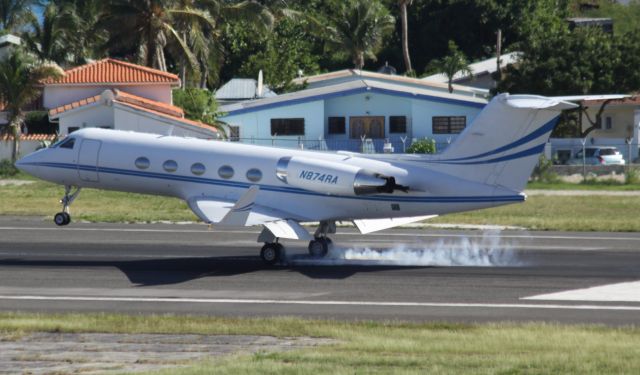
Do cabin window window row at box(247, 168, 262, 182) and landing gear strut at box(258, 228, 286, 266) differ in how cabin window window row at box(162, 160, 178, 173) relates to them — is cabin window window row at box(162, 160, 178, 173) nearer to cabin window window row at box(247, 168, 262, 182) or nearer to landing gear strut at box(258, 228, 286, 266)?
cabin window window row at box(247, 168, 262, 182)

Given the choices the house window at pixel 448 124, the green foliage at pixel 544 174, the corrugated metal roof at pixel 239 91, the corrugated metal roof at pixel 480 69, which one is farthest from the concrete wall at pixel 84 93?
the corrugated metal roof at pixel 480 69

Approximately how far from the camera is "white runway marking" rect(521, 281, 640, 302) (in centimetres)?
2172

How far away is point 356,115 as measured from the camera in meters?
63.6

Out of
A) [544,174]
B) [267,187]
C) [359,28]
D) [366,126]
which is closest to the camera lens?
[267,187]

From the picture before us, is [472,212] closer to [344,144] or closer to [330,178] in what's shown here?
[330,178]

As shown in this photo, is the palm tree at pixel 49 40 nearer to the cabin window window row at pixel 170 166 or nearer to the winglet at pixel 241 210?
the cabin window window row at pixel 170 166

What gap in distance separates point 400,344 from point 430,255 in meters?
11.1

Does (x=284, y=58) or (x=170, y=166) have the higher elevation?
(x=284, y=58)

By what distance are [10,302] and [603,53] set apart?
2098 inches

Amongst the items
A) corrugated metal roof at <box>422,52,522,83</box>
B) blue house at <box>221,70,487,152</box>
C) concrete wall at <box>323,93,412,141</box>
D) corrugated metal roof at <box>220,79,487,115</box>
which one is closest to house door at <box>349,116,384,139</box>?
blue house at <box>221,70,487,152</box>

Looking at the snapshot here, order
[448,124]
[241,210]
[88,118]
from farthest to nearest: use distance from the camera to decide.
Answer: [448,124]
[88,118]
[241,210]

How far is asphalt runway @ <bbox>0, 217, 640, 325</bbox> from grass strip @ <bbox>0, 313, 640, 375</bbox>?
4.13 feet

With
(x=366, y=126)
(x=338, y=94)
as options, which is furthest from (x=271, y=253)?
(x=366, y=126)

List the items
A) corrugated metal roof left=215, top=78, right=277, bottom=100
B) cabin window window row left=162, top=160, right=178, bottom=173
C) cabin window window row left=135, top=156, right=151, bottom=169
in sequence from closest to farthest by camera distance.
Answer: cabin window window row left=162, top=160, right=178, bottom=173 → cabin window window row left=135, top=156, right=151, bottom=169 → corrugated metal roof left=215, top=78, right=277, bottom=100
